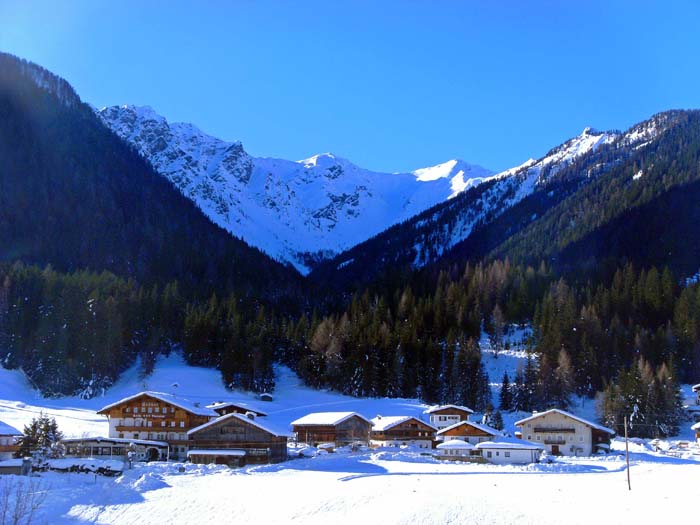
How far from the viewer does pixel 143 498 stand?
177ft

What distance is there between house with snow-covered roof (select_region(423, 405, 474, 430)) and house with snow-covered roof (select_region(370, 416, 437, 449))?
931 cm

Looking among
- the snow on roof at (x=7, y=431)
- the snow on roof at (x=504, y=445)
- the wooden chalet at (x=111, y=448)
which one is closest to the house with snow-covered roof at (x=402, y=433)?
the snow on roof at (x=504, y=445)

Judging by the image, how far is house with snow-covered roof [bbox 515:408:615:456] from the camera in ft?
287

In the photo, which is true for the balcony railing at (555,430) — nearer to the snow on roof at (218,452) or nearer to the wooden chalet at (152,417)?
the snow on roof at (218,452)

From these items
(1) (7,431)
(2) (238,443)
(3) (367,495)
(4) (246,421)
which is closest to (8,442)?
(1) (7,431)

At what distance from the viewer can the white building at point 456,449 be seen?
7744 cm

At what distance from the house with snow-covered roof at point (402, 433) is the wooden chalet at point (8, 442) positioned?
36891 millimetres

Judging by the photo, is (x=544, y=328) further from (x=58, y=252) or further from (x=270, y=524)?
(x=58, y=252)

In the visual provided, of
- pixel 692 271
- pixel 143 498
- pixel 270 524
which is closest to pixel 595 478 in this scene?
pixel 270 524

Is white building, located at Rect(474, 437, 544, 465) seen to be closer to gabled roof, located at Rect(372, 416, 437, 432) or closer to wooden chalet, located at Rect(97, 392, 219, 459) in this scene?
gabled roof, located at Rect(372, 416, 437, 432)

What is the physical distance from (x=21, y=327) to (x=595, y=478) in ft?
288

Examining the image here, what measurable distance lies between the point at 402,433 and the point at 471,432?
7.55 metres

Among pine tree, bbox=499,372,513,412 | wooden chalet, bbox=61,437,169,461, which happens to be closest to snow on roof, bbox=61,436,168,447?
wooden chalet, bbox=61,437,169,461

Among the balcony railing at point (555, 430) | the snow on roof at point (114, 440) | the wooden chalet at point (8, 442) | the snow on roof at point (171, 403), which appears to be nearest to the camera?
the wooden chalet at point (8, 442)
